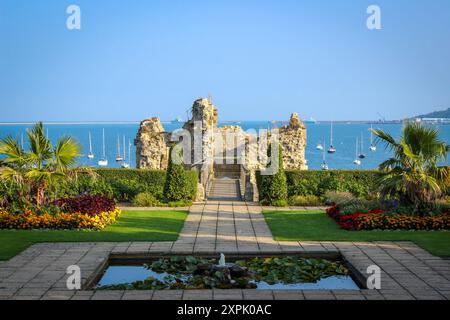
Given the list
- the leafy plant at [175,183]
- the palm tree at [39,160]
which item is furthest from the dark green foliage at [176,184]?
the palm tree at [39,160]

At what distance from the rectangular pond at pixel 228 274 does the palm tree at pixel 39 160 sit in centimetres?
540

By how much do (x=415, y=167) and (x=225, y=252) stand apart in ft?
22.5

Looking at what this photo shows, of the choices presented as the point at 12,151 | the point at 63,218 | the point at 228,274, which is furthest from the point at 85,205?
the point at 228,274

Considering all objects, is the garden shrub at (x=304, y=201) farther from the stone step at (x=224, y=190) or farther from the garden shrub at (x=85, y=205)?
the garden shrub at (x=85, y=205)

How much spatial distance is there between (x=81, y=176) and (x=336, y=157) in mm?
81953

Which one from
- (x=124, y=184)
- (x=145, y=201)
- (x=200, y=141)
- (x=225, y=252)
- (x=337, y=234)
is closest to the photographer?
(x=225, y=252)

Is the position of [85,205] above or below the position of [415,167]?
below

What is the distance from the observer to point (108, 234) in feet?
47.6

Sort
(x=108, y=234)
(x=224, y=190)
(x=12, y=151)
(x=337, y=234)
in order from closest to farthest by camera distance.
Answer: (x=108, y=234) < (x=337, y=234) < (x=12, y=151) < (x=224, y=190)

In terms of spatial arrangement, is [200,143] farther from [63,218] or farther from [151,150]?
[63,218]

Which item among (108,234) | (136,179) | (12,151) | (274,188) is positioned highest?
(12,151)

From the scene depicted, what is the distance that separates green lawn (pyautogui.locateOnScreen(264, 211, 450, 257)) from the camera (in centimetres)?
1338
